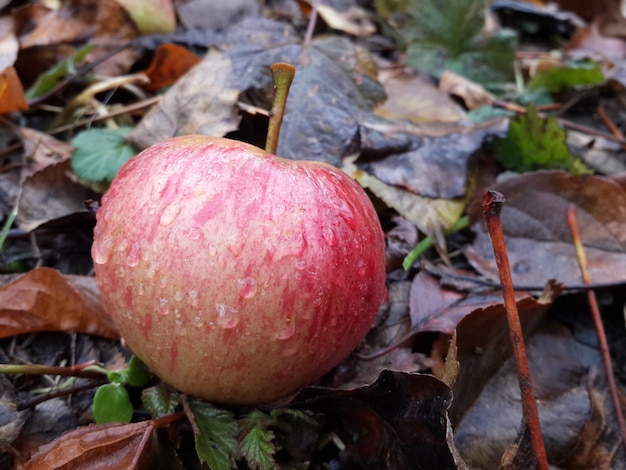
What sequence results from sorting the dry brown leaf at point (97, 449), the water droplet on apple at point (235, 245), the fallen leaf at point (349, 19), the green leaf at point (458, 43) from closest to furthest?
the water droplet on apple at point (235, 245) < the dry brown leaf at point (97, 449) < the green leaf at point (458, 43) < the fallen leaf at point (349, 19)

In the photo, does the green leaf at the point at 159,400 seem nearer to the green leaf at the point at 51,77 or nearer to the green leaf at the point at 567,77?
the green leaf at the point at 51,77

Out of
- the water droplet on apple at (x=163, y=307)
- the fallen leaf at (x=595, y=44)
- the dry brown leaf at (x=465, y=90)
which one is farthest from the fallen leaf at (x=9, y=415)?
the fallen leaf at (x=595, y=44)

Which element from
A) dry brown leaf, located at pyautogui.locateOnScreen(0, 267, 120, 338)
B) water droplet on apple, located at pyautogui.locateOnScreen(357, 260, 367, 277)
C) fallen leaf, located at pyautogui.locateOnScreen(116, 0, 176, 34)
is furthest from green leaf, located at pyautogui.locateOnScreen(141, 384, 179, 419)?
fallen leaf, located at pyautogui.locateOnScreen(116, 0, 176, 34)

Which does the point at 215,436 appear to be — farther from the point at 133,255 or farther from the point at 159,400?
the point at 133,255

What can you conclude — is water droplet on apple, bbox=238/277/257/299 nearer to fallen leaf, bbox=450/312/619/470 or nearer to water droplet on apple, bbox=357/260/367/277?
water droplet on apple, bbox=357/260/367/277

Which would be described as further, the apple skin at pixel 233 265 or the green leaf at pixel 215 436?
the green leaf at pixel 215 436
